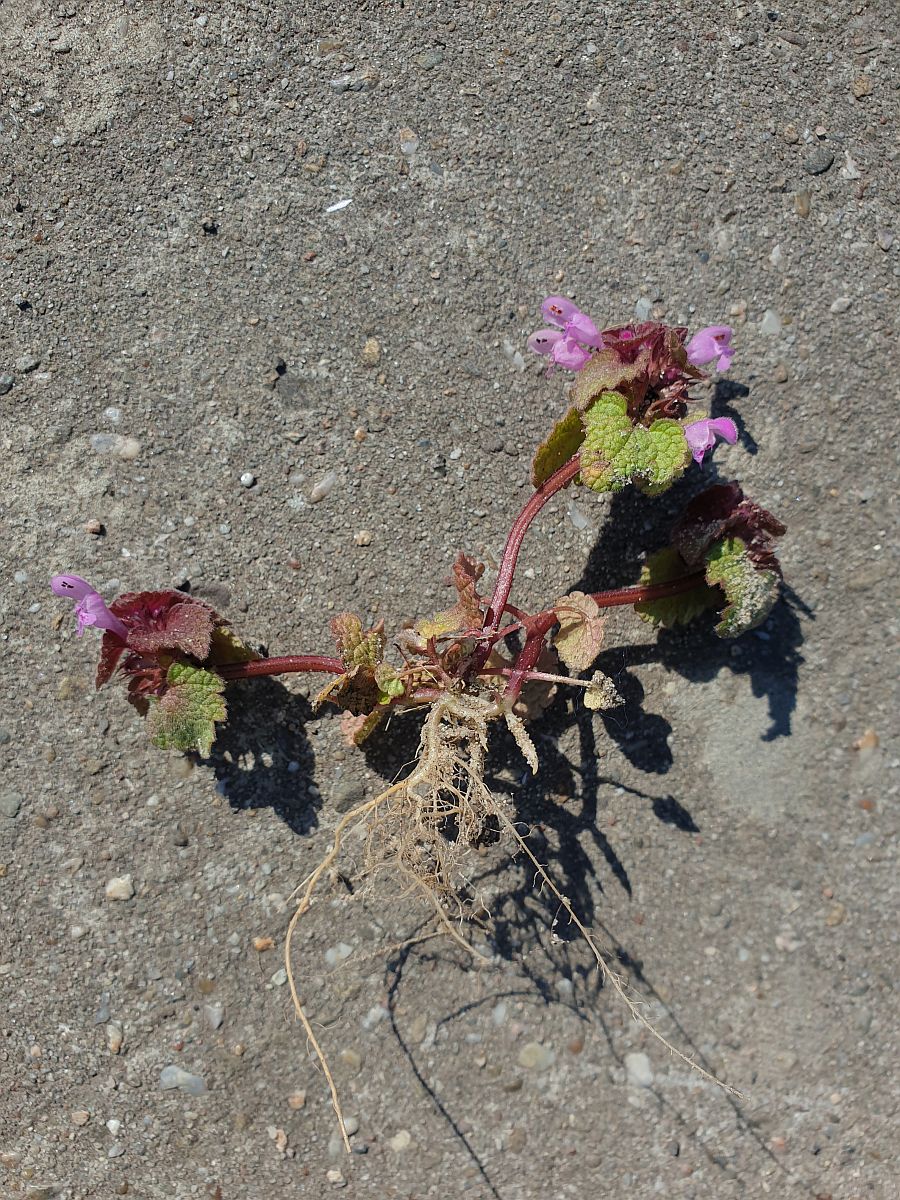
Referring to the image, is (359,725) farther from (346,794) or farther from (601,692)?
(601,692)

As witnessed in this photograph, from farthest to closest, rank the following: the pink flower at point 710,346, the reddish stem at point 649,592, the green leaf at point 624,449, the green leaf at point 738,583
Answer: the reddish stem at point 649,592 → the green leaf at point 738,583 → the pink flower at point 710,346 → the green leaf at point 624,449

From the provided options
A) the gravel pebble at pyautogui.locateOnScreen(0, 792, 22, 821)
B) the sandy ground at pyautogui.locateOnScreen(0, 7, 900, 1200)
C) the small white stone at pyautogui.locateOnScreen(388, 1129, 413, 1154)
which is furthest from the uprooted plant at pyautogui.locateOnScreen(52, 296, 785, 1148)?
the gravel pebble at pyautogui.locateOnScreen(0, 792, 22, 821)

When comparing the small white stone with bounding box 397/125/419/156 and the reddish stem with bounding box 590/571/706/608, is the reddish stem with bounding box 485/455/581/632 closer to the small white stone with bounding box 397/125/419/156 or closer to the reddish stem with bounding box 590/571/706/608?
the reddish stem with bounding box 590/571/706/608

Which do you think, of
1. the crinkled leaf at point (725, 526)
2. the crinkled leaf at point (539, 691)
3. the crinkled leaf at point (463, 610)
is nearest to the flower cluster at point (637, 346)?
the crinkled leaf at point (725, 526)

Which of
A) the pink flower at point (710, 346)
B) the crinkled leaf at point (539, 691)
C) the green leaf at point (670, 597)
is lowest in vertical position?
the crinkled leaf at point (539, 691)

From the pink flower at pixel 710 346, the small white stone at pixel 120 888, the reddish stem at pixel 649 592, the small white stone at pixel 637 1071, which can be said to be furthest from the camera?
the small white stone at pixel 637 1071

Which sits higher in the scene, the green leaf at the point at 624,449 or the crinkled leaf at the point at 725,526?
the green leaf at the point at 624,449

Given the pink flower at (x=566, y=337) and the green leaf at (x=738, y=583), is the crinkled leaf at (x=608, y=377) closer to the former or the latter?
the pink flower at (x=566, y=337)

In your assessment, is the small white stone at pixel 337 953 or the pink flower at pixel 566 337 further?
the small white stone at pixel 337 953
